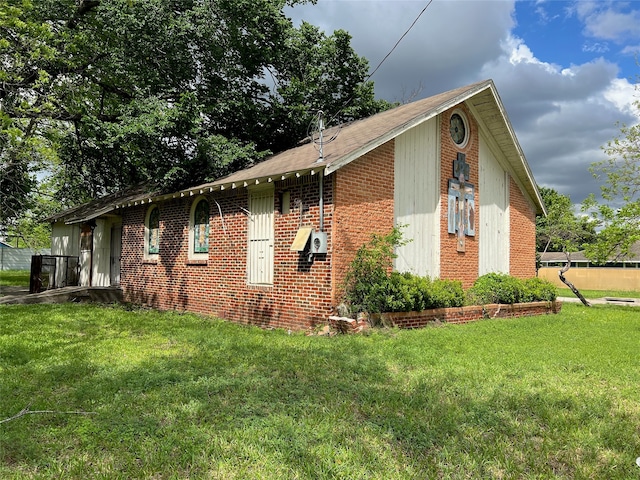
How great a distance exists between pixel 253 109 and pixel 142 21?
4031mm

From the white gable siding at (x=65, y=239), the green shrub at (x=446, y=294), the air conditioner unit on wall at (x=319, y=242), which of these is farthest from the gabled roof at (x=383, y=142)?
the white gable siding at (x=65, y=239)

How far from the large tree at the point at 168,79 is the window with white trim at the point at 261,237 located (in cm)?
281

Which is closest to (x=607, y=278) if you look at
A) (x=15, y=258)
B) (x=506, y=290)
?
(x=506, y=290)

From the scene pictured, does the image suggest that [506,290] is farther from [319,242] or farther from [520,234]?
[319,242]

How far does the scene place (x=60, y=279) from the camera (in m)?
18.0

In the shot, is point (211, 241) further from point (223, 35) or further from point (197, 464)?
point (197, 464)

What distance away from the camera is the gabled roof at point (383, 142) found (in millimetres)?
9469

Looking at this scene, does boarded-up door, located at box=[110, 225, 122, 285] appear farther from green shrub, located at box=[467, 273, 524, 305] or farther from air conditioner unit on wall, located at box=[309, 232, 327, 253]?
green shrub, located at box=[467, 273, 524, 305]

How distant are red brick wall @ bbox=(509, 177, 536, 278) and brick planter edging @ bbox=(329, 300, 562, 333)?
1.70m

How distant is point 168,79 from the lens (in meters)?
14.8

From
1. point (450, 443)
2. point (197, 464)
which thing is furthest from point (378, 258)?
point (197, 464)

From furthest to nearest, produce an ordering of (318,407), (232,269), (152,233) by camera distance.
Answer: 1. (152,233)
2. (232,269)
3. (318,407)

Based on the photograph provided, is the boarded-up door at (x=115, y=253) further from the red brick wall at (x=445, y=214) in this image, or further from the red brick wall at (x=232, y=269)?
the red brick wall at (x=445, y=214)

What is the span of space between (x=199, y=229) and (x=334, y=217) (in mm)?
4984
